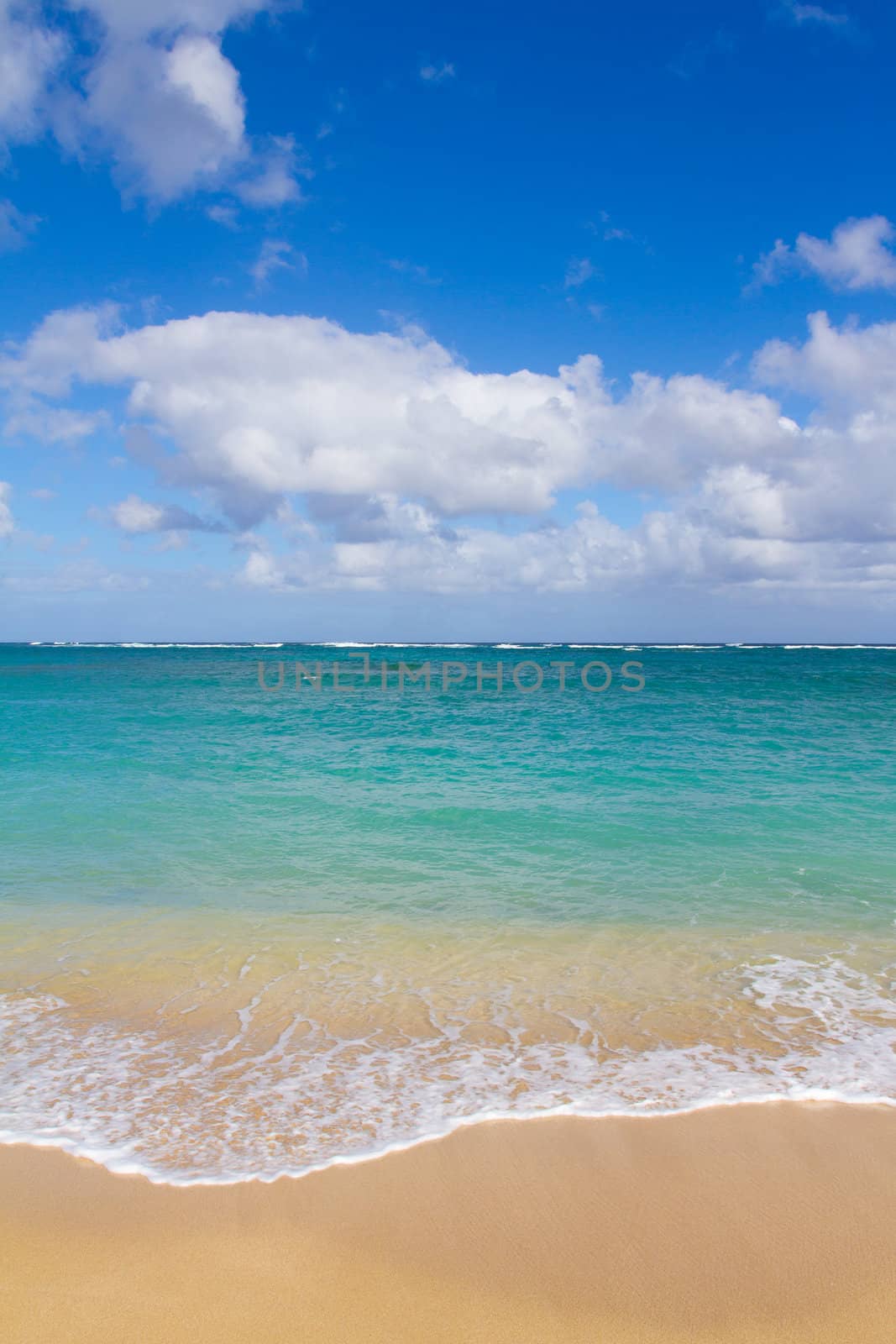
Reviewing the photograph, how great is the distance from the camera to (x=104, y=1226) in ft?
11.9

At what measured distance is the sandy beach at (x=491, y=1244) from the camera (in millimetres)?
3107

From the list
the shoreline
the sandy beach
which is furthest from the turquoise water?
the sandy beach

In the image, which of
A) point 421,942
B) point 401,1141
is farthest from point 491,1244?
point 421,942

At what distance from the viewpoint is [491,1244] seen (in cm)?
356

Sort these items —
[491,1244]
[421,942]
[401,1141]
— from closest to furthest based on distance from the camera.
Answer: [491,1244] → [401,1141] → [421,942]

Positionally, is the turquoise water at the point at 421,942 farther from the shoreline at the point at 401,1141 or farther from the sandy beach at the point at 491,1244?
the sandy beach at the point at 491,1244

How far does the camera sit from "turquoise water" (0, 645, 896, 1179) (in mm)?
4875

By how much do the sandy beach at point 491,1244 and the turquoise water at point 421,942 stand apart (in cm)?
34

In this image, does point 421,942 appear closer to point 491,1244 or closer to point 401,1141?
point 401,1141

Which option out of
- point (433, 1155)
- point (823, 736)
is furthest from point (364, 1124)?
point (823, 736)

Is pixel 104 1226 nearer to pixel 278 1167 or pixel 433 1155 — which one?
pixel 278 1167

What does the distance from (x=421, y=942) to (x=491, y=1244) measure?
4000mm

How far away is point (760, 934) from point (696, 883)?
1.71 m

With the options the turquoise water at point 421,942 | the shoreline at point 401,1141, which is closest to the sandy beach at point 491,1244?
the shoreline at point 401,1141
